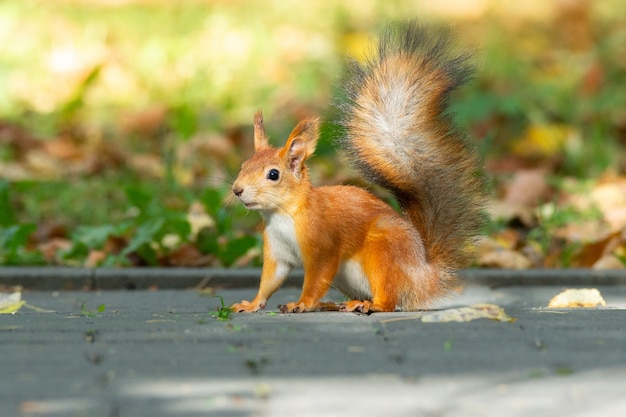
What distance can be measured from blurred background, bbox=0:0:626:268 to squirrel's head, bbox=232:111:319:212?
634mm

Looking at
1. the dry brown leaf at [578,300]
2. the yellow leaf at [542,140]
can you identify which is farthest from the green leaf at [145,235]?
the yellow leaf at [542,140]

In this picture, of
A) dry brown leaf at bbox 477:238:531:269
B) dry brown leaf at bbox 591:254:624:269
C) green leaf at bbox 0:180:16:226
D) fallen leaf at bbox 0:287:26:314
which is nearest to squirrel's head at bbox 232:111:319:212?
fallen leaf at bbox 0:287:26:314

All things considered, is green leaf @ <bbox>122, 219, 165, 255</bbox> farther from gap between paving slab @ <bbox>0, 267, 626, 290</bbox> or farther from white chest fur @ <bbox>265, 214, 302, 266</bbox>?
white chest fur @ <bbox>265, 214, 302, 266</bbox>

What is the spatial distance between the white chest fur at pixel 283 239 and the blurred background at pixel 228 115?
2.73ft

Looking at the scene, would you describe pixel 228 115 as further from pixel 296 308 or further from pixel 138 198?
pixel 296 308

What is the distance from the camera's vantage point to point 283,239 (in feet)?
12.2

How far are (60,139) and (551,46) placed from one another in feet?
17.1

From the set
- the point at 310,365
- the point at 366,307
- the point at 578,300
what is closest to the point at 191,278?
the point at 366,307

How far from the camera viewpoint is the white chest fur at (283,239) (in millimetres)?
3703

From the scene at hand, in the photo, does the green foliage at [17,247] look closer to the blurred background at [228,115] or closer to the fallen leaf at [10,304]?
the blurred background at [228,115]

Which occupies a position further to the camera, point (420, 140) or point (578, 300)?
point (578, 300)

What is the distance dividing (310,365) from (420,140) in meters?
1.43

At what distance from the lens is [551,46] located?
1116cm

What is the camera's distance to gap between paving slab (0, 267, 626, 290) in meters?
4.94
